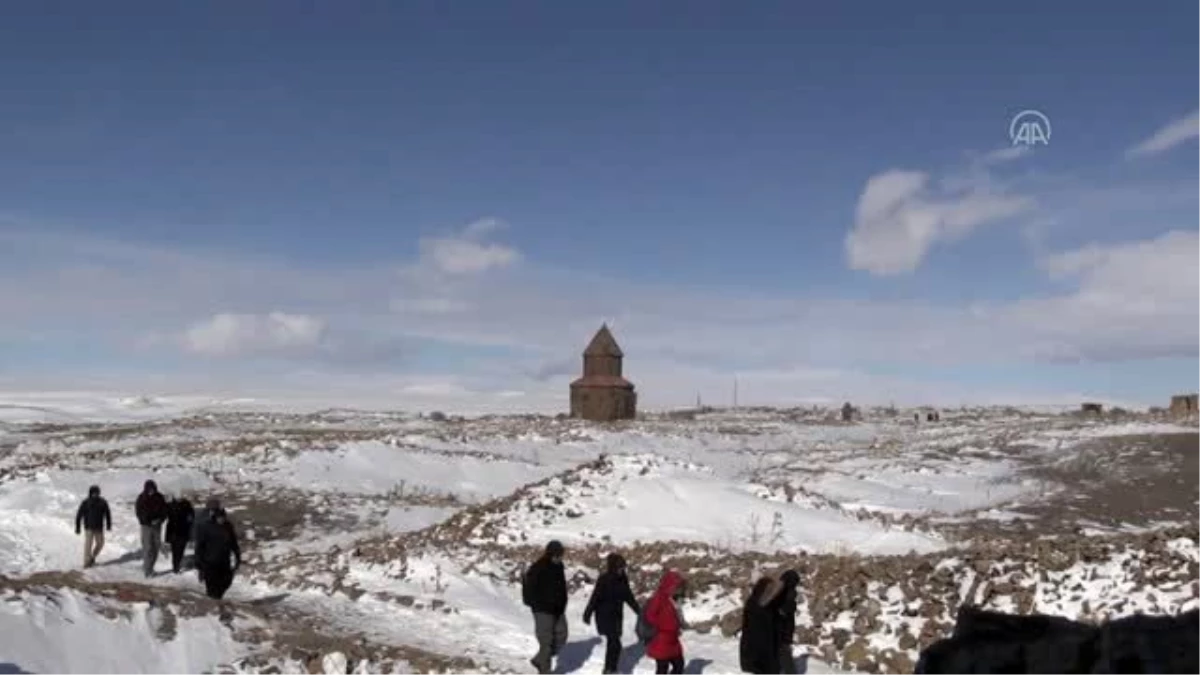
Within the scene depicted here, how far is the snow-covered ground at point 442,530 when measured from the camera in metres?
13.4

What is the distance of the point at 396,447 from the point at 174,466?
8.97 meters

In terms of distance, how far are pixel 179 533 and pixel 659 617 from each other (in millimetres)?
11968

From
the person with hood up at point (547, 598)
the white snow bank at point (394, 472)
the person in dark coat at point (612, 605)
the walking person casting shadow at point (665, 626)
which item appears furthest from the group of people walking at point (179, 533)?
the white snow bank at point (394, 472)

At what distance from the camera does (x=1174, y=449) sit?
46344 mm

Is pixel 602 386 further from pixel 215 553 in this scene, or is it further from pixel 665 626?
pixel 665 626

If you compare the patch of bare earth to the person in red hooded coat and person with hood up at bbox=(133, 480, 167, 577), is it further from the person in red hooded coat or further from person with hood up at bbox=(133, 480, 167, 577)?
person with hood up at bbox=(133, 480, 167, 577)

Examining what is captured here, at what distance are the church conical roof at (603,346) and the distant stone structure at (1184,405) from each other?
130 ft

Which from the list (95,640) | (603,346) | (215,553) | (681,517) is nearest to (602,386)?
(603,346)

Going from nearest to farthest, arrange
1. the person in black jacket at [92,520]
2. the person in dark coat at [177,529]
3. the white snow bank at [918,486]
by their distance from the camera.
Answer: the person in dark coat at [177,529] < the person in black jacket at [92,520] < the white snow bank at [918,486]

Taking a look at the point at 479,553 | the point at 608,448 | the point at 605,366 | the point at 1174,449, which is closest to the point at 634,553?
the point at 479,553

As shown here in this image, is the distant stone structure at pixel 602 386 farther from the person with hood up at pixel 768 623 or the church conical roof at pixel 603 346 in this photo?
the person with hood up at pixel 768 623

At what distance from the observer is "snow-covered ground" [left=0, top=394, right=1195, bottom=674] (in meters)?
13.4

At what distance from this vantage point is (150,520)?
63.1 feet

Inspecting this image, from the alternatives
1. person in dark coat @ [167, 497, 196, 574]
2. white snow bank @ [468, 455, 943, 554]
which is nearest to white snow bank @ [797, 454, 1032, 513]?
white snow bank @ [468, 455, 943, 554]
